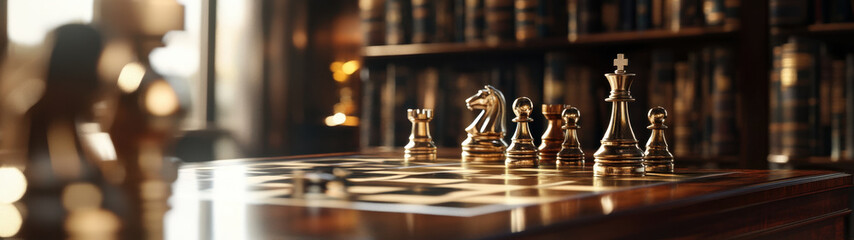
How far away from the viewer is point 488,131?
1.66 metres

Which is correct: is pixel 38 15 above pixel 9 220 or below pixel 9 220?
above

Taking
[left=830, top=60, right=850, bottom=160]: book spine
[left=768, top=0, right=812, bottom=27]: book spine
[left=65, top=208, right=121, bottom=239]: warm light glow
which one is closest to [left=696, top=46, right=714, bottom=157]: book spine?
[left=768, top=0, right=812, bottom=27]: book spine

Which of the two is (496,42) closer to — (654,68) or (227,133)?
(654,68)

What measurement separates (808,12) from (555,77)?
2.49ft

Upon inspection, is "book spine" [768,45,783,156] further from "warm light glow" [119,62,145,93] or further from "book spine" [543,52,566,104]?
"warm light glow" [119,62,145,93]

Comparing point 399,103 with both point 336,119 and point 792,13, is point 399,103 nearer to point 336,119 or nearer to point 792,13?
point 336,119

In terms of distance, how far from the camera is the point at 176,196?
0.92m

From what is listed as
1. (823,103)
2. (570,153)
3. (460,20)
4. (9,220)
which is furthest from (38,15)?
(823,103)

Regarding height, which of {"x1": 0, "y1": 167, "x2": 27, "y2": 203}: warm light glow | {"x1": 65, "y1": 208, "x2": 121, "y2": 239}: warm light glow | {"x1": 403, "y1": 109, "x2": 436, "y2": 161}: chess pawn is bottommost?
{"x1": 65, "y1": 208, "x2": 121, "y2": 239}: warm light glow

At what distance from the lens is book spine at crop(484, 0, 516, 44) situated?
279 centimetres

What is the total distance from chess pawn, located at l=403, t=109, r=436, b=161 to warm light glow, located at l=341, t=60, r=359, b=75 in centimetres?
224

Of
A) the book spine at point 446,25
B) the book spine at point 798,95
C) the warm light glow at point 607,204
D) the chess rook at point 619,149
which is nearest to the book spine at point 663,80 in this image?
the book spine at point 798,95

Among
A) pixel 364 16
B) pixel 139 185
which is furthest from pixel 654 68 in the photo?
pixel 139 185

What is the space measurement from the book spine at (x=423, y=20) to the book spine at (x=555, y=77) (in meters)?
0.42
